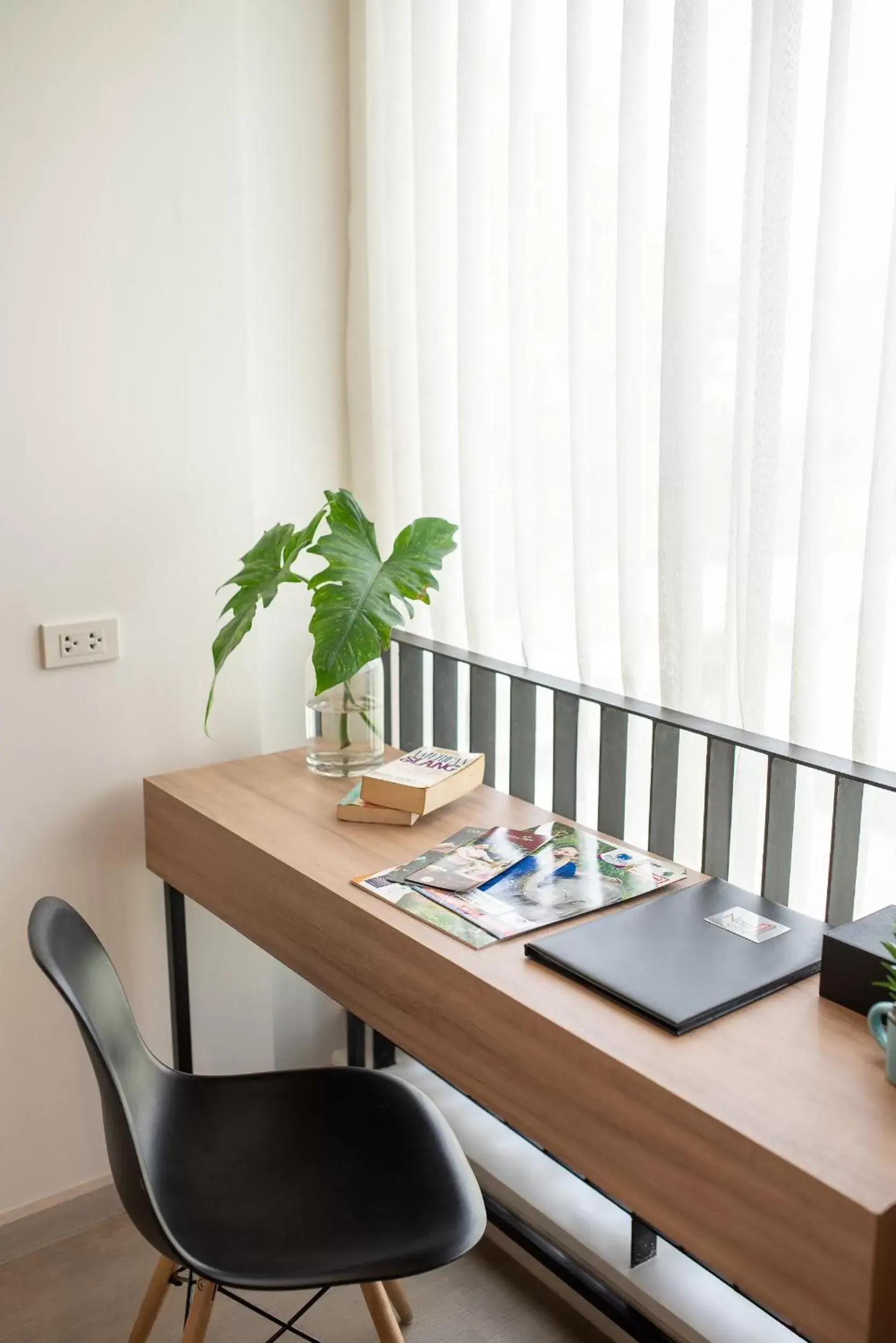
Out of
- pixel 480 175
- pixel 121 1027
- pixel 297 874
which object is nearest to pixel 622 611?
pixel 297 874

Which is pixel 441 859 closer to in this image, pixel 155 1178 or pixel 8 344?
pixel 155 1178

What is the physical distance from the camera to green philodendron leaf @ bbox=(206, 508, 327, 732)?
1.95m

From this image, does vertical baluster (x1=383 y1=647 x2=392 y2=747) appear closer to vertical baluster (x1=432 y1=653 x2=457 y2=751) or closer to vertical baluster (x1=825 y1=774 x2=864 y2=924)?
vertical baluster (x1=432 y1=653 x2=457 y2=751)

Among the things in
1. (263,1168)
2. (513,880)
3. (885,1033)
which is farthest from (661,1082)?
(263,1168)

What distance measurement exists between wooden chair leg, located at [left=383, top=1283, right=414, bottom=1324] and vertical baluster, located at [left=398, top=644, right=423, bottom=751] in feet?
2.94

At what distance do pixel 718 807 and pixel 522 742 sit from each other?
16.9 inches

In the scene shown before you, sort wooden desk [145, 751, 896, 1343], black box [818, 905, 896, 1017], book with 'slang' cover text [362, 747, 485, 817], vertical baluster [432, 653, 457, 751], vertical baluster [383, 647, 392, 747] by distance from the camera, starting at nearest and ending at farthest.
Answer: wooden desk [145, 751, 896, 1343] → black box [818, 905, 896, 1017] → book with 'slang' cover text [362, 747, 485, 817] → vertical baluster [432, 653, 457, 751] → vertical baluster [383, 647, 392, 747]

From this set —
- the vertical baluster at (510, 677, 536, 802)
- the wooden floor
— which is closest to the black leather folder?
the vertical baluster at (510, 677, 536, 802)

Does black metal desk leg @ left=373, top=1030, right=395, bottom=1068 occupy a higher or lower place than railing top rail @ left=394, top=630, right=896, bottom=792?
lower

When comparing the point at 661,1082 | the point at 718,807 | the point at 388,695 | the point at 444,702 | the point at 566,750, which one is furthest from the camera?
the point at 388,695

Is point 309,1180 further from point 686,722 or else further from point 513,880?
point 686,722

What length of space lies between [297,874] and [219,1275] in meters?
0.52

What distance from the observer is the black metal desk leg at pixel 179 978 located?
2.13 m

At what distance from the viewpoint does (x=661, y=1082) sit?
117 cm
